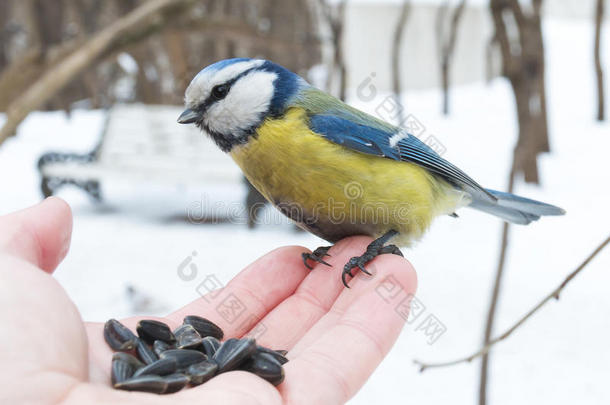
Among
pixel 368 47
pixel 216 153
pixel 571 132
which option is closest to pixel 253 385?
pixel 216 153

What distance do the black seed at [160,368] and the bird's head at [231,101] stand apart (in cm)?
57

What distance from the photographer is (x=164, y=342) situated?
1275 millimetres

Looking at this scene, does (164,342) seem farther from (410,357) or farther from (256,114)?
(410,357)

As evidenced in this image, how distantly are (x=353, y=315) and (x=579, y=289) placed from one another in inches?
80.6

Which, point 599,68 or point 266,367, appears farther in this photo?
point 599,68

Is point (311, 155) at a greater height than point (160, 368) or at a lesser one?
greater

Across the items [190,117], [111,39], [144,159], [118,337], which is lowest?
[144,159]

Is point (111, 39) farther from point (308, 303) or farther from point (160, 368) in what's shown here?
point (160, 368)

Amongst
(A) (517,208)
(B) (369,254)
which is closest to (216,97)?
(B) (369,254)

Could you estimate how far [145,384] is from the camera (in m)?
1.03

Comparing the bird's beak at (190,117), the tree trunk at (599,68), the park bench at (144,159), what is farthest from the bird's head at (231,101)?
the tree trunk at (599,68)

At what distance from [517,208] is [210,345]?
103cm

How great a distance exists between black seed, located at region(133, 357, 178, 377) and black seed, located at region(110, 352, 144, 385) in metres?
0.02

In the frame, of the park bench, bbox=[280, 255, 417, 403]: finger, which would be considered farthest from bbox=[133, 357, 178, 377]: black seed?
the park bench
